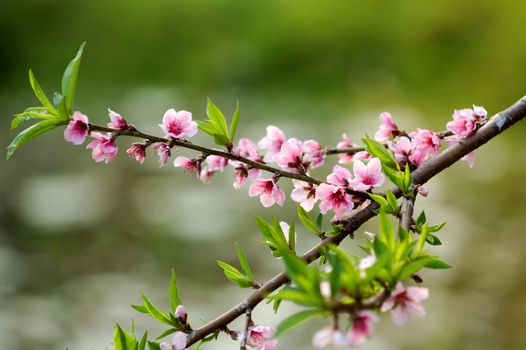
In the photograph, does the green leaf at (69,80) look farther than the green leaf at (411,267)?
Yes

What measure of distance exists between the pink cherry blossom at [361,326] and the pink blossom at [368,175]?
23 cm

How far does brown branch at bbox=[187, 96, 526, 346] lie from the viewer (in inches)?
26.8

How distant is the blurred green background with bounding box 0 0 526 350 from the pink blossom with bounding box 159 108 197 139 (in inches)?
95.5

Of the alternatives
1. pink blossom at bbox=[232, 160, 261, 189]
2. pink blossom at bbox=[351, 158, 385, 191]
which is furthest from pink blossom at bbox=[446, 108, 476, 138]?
pink blossom at bbox=[232, 160, 261, 189]

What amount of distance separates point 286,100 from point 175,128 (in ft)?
17.1

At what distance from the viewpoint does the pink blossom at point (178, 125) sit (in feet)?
2.42

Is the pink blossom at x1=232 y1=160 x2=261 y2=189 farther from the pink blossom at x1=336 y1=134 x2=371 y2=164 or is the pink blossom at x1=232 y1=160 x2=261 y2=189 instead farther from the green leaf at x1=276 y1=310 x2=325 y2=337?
the green leaf at x1=276 y1=310 x2=325 y2=337

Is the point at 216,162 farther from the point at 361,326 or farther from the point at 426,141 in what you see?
the point at 361,326

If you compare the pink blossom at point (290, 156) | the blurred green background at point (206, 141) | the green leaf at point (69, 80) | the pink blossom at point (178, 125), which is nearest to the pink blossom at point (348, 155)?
the pink blossom at point (290, 156)

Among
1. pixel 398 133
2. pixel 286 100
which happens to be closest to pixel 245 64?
pixel 286 100

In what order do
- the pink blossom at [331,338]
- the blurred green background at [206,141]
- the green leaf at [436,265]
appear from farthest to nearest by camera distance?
1. the blurred green background at [206,141]
2. the green leaf at [436,265]
3. the pink blossom at [331,338]

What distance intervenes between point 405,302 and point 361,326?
54 mm

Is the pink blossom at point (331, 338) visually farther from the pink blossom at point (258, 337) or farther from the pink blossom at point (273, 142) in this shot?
the pink blossom at point (273, 142)

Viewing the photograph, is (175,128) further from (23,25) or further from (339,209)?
(23,25)
